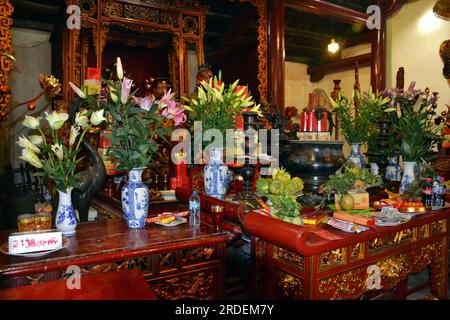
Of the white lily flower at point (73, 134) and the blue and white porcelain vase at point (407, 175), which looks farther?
the blue and white porcelain vase at point (407, 175)

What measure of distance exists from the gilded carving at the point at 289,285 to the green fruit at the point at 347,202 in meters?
0.51

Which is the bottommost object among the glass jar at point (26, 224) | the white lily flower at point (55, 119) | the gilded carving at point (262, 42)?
the glass jar at point (26, 224)

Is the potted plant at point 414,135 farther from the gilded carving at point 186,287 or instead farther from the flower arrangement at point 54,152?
the flower arrangement at point 54,152

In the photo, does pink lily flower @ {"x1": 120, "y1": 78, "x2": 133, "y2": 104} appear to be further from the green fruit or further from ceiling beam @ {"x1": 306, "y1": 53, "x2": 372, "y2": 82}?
ceiling beam @ {"x1": 306, "y1": 53, "x2": 372, "y2": 82}

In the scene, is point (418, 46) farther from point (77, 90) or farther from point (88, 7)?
point (77, 90)

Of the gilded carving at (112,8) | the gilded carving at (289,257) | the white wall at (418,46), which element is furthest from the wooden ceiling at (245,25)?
the gilded carving at (289,257)

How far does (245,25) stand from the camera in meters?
5.69

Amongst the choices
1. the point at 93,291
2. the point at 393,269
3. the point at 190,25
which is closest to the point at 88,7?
the point at 190,25

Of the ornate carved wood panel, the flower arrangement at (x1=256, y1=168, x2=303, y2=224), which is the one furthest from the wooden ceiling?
the flower arrangement at (x1=256, y1=168, x2=303, y2=224)

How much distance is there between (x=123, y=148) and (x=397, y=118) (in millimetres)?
1955

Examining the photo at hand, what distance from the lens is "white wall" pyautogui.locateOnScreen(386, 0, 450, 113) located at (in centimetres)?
545

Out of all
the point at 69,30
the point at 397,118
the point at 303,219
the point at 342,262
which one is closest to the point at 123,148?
the point at 303,219

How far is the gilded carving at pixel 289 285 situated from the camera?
1450mm

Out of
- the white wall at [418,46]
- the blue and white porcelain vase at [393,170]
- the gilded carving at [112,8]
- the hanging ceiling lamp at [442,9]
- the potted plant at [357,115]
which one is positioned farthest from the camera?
the white wall at [418,46]
